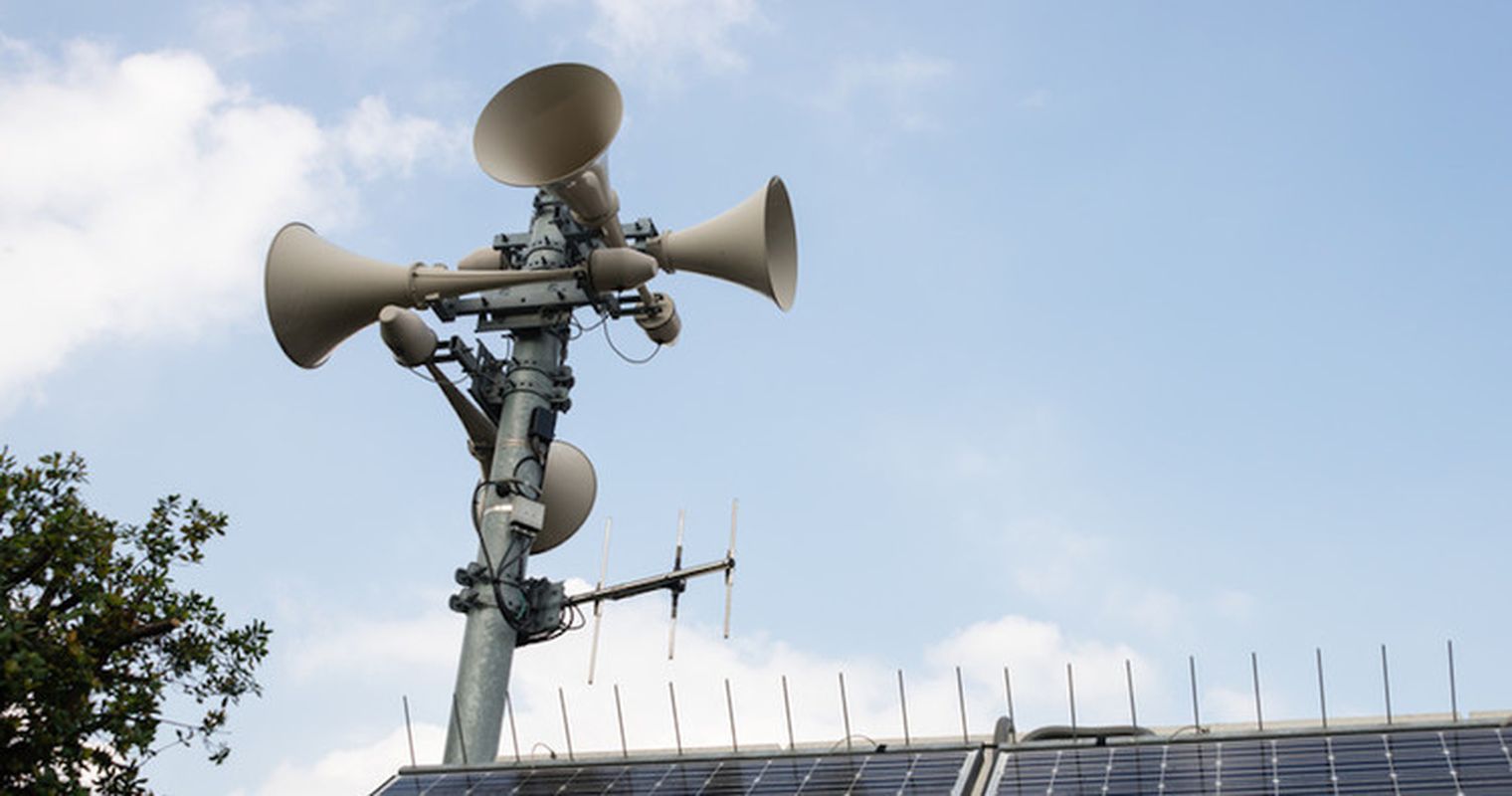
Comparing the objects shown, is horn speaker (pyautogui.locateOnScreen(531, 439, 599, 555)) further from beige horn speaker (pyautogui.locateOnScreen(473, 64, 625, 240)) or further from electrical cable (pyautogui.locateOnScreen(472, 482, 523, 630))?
beige horn speaker (pyautogui.locateOnScreen(473, 64, 625, 240))

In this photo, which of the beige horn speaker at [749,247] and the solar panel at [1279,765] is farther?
the beige horn speaker at [749,247]

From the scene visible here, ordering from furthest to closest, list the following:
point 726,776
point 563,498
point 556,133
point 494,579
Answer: point 563,498 → point 556,133 → point 494,579 → point 726,776

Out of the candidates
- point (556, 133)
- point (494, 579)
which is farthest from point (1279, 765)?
point (556, 133)

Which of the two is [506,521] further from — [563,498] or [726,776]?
[726,776]

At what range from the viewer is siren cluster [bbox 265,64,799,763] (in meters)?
18.7

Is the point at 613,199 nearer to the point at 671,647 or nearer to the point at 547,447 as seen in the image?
the point at 547,447

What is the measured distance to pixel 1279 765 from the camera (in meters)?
11.8

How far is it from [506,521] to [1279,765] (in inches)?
377

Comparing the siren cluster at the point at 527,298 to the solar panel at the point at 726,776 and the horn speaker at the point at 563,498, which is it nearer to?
the horn speaker at the point at 563,498

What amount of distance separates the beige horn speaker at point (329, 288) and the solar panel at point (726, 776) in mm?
7782

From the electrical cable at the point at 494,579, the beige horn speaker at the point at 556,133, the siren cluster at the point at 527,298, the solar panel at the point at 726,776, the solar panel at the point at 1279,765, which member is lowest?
the solar panel at the point at 1279,765

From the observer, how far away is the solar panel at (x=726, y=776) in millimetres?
12461

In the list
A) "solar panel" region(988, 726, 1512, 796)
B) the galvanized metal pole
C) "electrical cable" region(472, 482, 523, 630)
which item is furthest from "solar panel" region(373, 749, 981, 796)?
"electrical cable" region(472, 482, 523, 630)

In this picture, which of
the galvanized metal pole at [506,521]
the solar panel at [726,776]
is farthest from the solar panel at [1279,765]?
the galvanized metal pole at [506,521]
